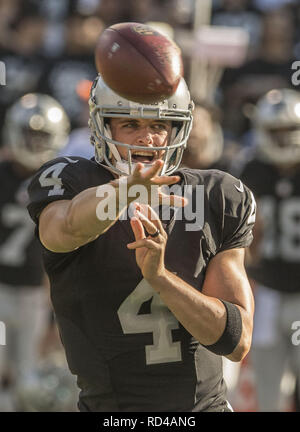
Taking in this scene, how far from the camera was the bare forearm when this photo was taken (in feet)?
9.02

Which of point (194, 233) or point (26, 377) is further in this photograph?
point (26, 377)

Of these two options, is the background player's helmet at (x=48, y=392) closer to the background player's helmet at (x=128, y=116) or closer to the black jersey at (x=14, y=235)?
the background player's helmet at (x=128, y=116)

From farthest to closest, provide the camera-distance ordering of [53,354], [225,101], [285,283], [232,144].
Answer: [225,101] → [232,144] → [53,354] → [285,283]

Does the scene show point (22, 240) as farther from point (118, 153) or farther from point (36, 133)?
point (118, 153)

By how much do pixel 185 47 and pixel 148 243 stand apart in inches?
221

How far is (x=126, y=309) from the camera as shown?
296 cm

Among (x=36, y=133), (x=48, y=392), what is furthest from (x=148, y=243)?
(x=36, y=133)

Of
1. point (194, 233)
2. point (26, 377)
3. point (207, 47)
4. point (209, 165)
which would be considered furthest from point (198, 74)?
point (194, 233)

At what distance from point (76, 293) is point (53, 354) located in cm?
415

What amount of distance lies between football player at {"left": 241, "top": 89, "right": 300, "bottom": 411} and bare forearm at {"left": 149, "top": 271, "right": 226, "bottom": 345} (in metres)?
3.37

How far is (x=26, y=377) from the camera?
481 centimetres

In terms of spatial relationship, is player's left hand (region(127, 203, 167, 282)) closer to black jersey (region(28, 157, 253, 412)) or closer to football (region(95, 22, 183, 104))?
black jersey (region(28, 157, 253, 412))

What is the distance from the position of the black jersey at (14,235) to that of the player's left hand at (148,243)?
4310 mm

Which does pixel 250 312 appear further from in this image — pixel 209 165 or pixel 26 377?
pixel 209 165
